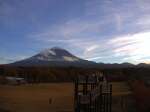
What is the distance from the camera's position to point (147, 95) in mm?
37938

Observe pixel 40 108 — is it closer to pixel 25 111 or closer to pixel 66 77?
pixel 25 111

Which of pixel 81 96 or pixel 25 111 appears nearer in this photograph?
pixel 81 96

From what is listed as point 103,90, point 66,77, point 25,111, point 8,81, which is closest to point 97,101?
point 103,90

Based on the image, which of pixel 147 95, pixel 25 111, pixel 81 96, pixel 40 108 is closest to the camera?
pixel 81 96

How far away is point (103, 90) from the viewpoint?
78.4ft

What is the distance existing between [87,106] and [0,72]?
83251 millimetres

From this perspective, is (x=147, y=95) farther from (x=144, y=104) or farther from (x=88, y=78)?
(x=88, y=78)

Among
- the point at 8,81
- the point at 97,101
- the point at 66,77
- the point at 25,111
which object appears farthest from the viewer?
the point at 66,77

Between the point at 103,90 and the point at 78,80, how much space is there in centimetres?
180

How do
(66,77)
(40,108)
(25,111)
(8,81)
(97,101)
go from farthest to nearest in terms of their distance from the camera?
(66,77), (8,81), (40,108), (25,111), (97,101)

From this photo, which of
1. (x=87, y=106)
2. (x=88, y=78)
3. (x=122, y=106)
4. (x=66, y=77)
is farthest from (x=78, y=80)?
(x=66, y=77)

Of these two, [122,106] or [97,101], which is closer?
[97,101]

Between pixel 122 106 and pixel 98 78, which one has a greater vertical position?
pixel 98 78

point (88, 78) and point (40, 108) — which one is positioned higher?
point (88, 78)
